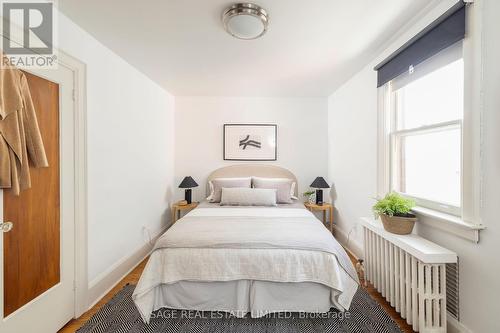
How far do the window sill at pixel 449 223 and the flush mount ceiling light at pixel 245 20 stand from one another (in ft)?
6.27

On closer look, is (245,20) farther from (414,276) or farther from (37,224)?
(414,276)

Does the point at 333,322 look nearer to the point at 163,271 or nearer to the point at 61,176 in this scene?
the point at 163,271

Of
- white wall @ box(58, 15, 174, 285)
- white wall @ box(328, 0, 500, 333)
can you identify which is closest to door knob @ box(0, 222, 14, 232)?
white wall @ box(58, 15, 174, 285)

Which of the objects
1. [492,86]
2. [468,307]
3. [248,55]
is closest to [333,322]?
[468,307]

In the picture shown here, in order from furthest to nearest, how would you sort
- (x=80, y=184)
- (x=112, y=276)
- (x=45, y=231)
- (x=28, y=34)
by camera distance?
1. (x=112, y=276)
2. (x=80, y=184)
3. (x=45, y=231)
4. (x=28, y=34)

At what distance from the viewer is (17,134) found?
1230 mm

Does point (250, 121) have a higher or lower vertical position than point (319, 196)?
higher

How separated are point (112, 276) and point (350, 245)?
9.40 ft

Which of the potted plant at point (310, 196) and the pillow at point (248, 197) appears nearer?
the pillow at point (248, 197)

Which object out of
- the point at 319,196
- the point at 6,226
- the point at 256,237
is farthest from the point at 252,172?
the point at 6,226

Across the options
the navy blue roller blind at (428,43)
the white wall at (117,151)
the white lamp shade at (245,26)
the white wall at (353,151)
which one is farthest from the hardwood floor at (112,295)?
the white lamp shade at (245,26)

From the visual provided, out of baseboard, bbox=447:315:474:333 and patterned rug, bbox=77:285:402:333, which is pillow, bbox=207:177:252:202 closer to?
patterned rug, bbox=77:285:402:333

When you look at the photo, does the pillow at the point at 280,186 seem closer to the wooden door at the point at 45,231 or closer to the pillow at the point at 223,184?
the pillow at the point at 223,184

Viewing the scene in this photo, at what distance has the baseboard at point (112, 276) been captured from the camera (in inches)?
73.1
